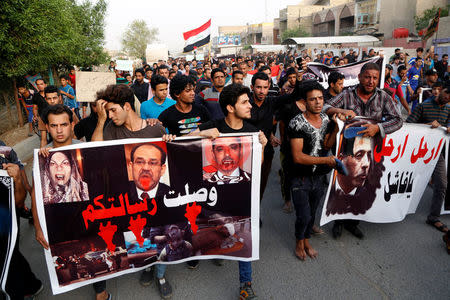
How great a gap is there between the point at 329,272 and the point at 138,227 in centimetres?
192

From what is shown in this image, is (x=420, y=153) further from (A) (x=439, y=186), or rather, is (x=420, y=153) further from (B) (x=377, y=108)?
(B) (x=377, y=108)

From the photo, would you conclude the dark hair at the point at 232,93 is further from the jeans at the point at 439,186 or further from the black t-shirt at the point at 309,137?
the jeans at the point at 439,186

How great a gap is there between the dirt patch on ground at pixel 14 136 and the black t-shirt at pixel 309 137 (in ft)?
26.3

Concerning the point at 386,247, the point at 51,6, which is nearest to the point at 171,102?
the point at 386,247

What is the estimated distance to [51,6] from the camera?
320 inches

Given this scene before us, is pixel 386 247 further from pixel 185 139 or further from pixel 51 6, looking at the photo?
pixel 51 6

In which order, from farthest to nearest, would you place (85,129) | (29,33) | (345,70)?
(29,33)
(345,70)
(85,129)

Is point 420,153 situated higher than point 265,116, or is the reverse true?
point 265,116

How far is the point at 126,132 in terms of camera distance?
2.87 m

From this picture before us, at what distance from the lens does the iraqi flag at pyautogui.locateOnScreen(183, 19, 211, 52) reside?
18109mm

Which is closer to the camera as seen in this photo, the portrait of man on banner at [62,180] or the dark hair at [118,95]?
the portrait of man on banner at [62,180]

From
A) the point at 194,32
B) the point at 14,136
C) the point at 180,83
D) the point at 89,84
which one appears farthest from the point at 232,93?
the point at 194,32

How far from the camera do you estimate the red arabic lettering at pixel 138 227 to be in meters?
2.63

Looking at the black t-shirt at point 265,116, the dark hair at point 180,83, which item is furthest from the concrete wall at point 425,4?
the dark hair at point 180,83
